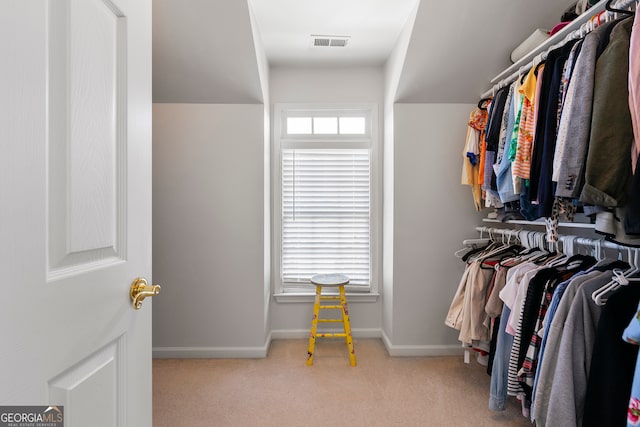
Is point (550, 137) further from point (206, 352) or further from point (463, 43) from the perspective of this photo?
point (206, 352)

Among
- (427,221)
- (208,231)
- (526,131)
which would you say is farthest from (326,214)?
(526,131)

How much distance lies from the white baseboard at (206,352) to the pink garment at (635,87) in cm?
261

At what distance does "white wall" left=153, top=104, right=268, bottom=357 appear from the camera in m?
2.96

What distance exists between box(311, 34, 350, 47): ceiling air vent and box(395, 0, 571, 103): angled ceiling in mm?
537

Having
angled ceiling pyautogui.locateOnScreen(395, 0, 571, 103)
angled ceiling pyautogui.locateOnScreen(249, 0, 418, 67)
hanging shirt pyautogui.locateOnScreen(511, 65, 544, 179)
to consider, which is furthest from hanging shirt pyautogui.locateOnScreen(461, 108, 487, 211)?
angled ceiling pyautogui.locateOnScreen(249, 0, 418, 67)

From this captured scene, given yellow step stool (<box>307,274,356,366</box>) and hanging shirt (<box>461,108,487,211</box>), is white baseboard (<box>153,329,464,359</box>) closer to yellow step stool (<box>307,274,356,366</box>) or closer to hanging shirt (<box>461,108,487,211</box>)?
yellow step stool (<box>307,274,356,366</box>)

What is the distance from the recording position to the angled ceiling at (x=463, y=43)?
2348mm

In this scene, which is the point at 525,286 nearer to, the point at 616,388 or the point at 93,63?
the point at 616,388

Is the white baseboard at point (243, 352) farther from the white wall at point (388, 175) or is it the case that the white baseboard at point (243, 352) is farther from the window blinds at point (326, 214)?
the window blinds at point (326, 214)

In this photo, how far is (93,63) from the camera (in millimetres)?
814

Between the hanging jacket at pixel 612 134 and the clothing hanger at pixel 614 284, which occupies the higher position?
the hanging jacket at pixel 612 134

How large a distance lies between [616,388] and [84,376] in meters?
1.57

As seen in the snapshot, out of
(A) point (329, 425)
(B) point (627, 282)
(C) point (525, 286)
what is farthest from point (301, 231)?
(B) point (627, 282)

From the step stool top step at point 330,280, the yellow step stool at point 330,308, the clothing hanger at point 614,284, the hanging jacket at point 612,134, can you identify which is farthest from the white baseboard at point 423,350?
the hanging jacket at point 612,134
